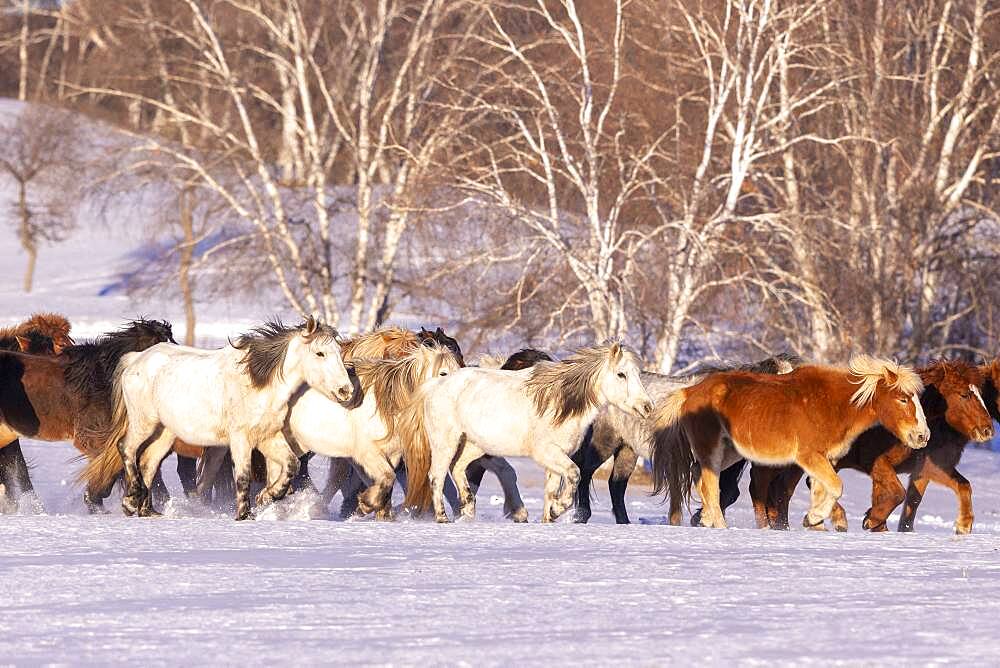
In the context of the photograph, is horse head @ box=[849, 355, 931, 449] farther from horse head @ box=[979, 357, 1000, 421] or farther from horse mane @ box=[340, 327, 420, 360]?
horse mane @ box=[340, 327, 420, 360]

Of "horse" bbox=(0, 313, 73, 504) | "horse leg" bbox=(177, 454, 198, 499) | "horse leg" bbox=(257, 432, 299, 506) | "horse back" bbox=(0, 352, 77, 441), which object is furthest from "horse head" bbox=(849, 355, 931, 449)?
"horse" bbox=(0, 313, 73, 504)

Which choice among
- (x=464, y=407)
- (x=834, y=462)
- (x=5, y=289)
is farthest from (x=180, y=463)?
(x=5, y=289)

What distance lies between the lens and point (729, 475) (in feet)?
40.3

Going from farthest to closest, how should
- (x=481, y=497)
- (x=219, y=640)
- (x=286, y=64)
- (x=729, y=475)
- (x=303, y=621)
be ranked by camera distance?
(x=286, y=64) < (x=481, y=497) < (x=729, y=475) < (x=303, y=621) < (x=219, y=640)

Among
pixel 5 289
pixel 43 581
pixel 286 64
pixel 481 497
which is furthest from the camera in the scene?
pixel 5 289

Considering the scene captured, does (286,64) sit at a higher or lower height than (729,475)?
higher

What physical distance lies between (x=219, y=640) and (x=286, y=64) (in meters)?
16.5

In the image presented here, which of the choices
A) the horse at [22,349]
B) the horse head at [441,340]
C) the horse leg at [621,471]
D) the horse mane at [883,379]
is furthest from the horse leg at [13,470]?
the horse mane at [883,379]

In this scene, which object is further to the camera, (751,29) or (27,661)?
(751,29)

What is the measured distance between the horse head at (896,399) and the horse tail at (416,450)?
114 inches

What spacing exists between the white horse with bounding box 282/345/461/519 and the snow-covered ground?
4.16 ft

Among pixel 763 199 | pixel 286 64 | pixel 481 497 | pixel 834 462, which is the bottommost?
pixel 481 497

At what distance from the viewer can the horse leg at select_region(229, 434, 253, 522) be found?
10438 mm

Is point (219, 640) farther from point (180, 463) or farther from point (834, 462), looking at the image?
point (180, 463)
